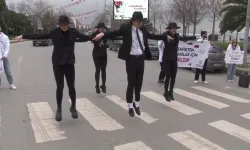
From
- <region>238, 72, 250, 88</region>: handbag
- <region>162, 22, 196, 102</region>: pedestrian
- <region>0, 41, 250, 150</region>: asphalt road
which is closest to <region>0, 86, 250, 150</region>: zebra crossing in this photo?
<region>0, 41, 250, 150</region>: asphalt road

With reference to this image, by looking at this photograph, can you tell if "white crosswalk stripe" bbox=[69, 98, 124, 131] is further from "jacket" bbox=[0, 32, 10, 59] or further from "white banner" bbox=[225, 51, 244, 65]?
"white banner" bbox=[225, 51, 244, 65]

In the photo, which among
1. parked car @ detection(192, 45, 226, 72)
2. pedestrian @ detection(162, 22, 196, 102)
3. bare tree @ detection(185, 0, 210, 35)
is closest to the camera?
pedestrian @ detection(162, 22, 196, 102)

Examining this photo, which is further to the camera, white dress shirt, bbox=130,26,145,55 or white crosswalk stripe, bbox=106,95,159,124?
white crosswalk stripe, bbox=106,95,159,124

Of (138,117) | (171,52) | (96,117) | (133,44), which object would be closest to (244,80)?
(171,52)

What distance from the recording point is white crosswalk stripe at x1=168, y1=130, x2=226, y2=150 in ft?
16.6

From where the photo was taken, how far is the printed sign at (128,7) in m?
34.0

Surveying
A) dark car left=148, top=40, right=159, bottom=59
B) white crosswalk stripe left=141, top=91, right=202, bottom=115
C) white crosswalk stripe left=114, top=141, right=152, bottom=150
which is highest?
dark car left=148, top=40, right=159, bottom=59

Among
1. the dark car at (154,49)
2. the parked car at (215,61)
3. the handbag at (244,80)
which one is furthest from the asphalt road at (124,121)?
the dark car at (154,49)

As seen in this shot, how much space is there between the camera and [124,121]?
6.43 metres

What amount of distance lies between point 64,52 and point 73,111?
122cm

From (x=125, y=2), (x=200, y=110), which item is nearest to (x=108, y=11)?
(x=125, y=2)

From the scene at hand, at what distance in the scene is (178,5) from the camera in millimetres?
34562

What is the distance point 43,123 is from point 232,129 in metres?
3.55

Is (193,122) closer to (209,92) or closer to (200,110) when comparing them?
(200,110)
